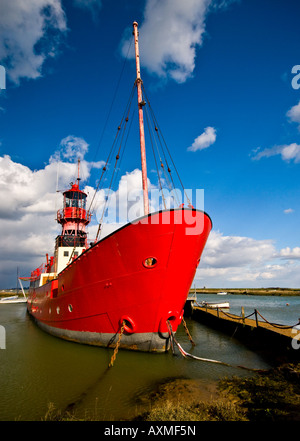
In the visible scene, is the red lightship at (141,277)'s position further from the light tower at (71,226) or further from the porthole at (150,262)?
the light tower at (71,226)

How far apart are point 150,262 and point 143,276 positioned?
61 cm

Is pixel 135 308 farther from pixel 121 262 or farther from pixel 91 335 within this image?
pixel 91 335

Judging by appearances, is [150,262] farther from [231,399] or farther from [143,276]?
[231,399]

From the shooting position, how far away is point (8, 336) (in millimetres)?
16453

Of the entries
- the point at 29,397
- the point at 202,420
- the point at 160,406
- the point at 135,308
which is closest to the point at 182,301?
the point at 135,308

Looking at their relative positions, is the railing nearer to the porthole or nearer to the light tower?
the light tower

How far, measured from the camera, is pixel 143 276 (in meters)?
8.97

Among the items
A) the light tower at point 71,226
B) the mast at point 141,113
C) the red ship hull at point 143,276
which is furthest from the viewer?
the light tower at point 71,226

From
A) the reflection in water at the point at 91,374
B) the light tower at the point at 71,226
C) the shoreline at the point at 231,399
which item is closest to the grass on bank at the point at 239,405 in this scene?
the shoreline at the point at 231,399

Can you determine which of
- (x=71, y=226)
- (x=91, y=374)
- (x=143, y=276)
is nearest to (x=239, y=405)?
(x=143, y=276)

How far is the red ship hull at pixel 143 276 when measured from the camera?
889cm

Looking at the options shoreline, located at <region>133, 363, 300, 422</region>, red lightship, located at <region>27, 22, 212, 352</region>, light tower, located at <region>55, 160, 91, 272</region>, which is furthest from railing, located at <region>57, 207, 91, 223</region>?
shoreline, located at <region>133, 363, 300, 422</region>
